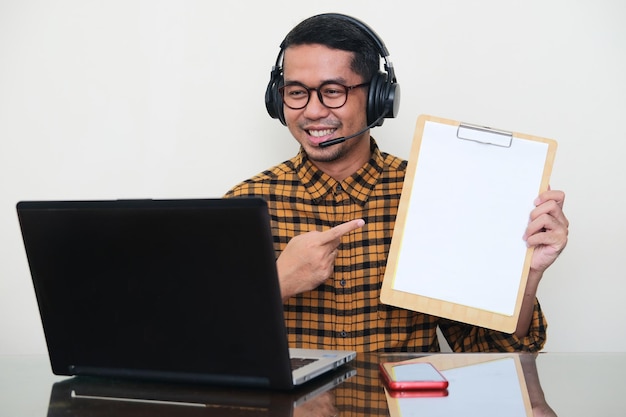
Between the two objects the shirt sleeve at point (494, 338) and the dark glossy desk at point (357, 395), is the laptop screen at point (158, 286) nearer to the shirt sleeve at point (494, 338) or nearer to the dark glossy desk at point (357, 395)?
the dark glossy desk at point (357, 395)

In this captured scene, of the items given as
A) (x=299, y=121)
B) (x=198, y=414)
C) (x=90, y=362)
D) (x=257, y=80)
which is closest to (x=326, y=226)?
(x=299, y=121)

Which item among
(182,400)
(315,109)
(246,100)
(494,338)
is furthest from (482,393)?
(246,100)

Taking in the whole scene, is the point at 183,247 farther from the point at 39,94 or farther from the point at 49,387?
the point at 39,94

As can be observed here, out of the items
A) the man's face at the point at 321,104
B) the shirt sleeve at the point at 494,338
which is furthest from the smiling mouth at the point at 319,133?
the shirt sleeve at the point at 494,338

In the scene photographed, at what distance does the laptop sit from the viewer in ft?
3.28

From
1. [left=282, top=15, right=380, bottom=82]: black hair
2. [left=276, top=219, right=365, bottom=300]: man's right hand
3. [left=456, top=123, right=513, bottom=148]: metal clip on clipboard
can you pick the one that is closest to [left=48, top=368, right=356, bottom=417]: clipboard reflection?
[left=276, top=219, right=365, bottom=300]: man's right hand

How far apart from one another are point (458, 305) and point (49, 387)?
775 millimetres

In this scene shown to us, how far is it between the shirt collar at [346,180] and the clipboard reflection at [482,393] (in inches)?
27.2

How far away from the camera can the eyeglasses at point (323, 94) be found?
1865 mm

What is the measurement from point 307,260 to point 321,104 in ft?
1.62

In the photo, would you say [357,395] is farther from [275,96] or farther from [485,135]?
[275,96]

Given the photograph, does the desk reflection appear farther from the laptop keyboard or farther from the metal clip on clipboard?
the metal clip on clipboard

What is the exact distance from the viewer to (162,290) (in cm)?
105

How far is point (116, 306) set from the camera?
3.56 ft
